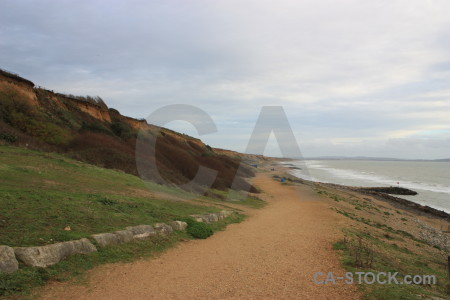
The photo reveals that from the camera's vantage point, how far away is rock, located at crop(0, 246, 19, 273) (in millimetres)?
5520

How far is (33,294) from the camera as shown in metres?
5.25

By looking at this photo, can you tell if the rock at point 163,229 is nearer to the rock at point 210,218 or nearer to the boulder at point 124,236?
the boulder at point 124,236

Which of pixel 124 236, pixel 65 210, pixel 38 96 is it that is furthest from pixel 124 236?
pixel 38 96

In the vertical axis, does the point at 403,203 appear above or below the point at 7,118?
below

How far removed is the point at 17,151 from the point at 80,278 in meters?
13.3

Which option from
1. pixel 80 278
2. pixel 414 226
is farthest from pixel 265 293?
pixel 414 226

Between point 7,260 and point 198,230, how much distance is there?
20.3 ft

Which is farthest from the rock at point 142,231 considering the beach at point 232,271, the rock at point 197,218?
the rock at point 197,218

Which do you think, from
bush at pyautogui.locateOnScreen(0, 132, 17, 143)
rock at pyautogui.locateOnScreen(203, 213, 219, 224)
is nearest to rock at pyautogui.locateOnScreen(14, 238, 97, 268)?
rock at pyautogui.locateOnScreen(203, 213, 219, 224)

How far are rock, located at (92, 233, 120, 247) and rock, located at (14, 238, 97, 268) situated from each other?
12.9 inches

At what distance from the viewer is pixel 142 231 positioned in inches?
360

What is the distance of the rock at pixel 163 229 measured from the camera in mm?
9797

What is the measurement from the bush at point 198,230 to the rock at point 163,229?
89 cm

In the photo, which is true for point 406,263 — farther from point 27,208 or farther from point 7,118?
point 7,118
